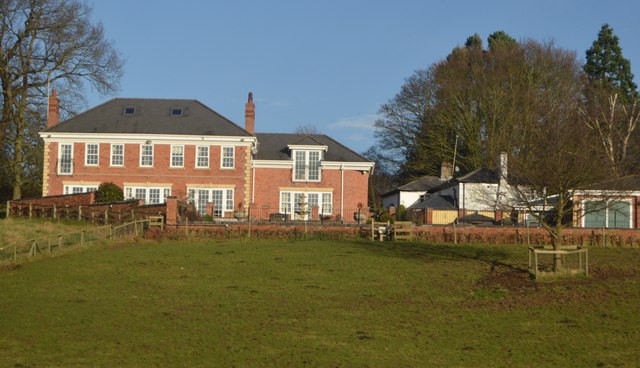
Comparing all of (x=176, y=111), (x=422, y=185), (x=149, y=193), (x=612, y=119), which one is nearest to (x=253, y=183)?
(x=149, y=193)

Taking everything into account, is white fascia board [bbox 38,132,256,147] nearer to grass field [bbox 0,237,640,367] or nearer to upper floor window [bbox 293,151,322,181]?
upper floor window [bbox 293,151,322,181]

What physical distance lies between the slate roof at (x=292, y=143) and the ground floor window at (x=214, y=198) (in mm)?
3447

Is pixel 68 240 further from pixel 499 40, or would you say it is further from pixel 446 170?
pixel 499 40

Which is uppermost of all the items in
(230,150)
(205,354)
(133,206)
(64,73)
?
(64,73)

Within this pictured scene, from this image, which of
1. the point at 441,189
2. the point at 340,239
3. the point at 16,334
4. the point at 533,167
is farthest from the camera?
the point at 441,189

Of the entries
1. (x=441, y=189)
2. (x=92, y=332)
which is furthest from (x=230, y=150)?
(x=92, y=332)

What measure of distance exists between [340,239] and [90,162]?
20979 millimetres

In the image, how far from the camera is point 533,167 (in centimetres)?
2692

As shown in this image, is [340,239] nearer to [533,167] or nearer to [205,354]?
[533,167]

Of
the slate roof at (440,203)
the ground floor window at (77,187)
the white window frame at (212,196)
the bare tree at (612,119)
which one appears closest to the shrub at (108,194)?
the ground floor window at (77,187)

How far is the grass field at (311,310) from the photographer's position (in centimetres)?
1533

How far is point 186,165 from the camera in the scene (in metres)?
48.6

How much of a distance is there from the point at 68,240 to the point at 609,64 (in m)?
55.0

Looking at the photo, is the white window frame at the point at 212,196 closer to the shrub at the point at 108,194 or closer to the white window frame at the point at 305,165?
the white window frame at the point at 305,165
